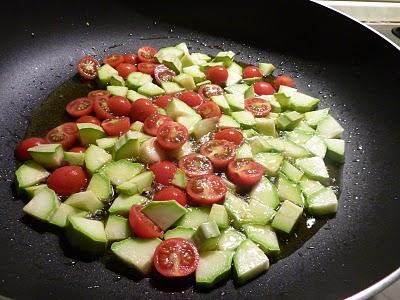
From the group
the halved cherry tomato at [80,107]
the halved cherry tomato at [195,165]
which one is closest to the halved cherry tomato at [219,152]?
the halved cherry tomato at [195,165]

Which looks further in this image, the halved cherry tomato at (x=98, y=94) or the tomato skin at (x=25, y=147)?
the halved cherry tomato at (x=98, y=94)

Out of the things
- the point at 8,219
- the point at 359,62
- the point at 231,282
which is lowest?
the point at 8,219

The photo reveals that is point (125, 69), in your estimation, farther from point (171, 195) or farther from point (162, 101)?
point (171, 195)

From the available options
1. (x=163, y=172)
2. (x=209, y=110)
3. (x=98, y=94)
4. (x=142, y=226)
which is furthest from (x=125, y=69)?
(x=142, y=226)

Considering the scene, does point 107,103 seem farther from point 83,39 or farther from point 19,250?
point 19,250

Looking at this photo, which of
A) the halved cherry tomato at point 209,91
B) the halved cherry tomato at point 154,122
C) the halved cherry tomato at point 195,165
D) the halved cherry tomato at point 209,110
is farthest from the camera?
the halved cherry tomato at point 209,91

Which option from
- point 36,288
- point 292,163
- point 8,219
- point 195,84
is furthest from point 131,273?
point 195,84

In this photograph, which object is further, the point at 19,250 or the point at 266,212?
the point at 266,212

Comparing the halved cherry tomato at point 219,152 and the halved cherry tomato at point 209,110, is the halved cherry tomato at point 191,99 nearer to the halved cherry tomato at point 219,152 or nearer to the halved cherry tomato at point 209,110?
the halved cherry tomato at point 209,110
